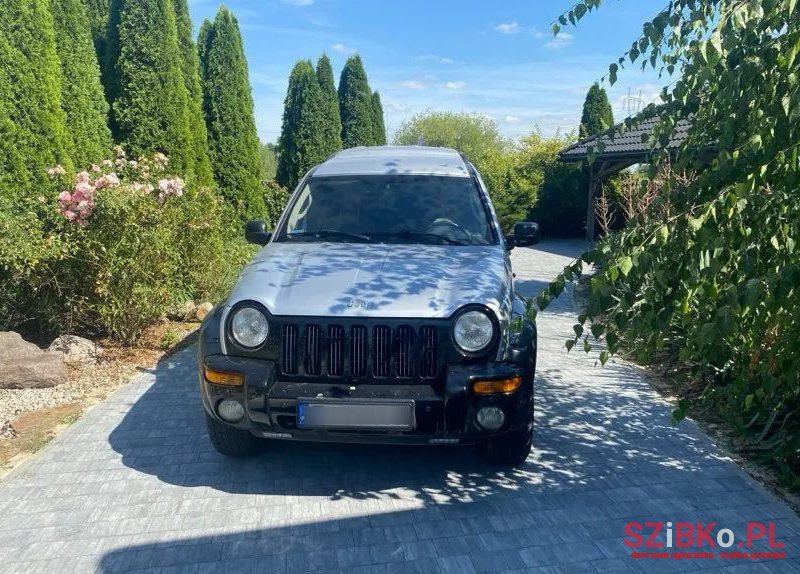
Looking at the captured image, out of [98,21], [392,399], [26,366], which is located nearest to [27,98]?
[26,366]

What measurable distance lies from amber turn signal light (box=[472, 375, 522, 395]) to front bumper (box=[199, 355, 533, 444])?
23 mm

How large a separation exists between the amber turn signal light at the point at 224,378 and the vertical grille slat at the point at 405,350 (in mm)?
885

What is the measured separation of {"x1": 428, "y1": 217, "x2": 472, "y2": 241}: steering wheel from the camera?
465cm

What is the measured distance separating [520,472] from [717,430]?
5.62 ft

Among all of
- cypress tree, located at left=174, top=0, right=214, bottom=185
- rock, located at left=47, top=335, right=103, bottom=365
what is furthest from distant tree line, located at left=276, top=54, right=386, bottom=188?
rock, located at left=47, top=335, right=103, bottom=365

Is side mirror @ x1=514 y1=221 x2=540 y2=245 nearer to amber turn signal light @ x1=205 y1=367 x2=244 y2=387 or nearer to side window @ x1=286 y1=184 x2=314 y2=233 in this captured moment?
side window @ x1=286 y1=184 x2=314 y2=233

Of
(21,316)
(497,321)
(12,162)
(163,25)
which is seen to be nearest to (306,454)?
(497,321)

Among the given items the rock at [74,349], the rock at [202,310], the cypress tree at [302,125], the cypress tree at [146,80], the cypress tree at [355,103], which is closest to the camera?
Result: the rock at [74,349]

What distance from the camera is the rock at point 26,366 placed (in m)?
5.37

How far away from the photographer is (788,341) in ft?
9.59

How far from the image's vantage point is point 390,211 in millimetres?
4797

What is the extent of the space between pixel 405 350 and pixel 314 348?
1.67ft

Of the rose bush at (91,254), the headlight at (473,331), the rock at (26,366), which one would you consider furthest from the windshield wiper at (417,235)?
the rock at (26,366)

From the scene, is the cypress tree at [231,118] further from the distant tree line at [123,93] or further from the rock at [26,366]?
the rock at [26,366]
